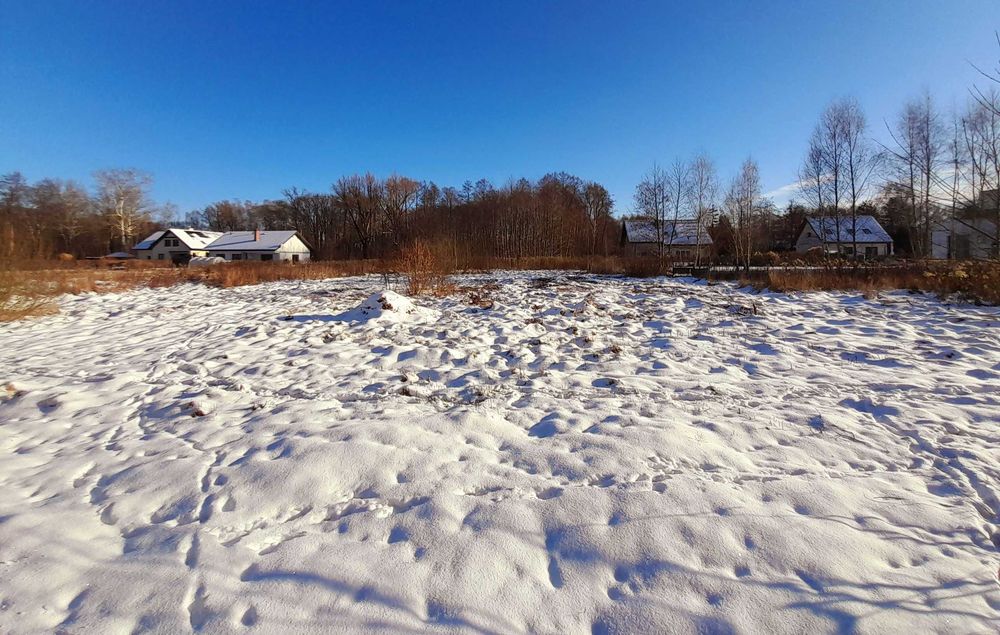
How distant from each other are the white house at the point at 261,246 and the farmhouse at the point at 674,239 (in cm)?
4092

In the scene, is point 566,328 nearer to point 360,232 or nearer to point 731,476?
point 731,476

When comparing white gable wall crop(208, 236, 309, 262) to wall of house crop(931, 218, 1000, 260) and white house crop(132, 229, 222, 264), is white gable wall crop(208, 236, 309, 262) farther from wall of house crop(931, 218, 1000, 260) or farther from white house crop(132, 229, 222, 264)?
wall of house crop(931, 218, 1000, 260)

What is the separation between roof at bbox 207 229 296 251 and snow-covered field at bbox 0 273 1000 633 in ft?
181

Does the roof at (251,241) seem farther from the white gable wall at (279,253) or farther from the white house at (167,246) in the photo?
the white house at (167,246)

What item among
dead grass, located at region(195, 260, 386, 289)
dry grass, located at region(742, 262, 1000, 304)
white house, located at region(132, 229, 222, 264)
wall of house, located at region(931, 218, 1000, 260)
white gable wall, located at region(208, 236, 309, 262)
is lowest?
dry grass, located at region(742, 262, 1000, 304)

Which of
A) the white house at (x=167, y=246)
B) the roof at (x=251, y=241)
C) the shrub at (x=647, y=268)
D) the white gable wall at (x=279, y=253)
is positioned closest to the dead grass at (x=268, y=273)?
the shrub at (x=647, y=268)

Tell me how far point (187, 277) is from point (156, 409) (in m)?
20.2

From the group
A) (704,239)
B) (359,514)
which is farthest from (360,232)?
(359,514)

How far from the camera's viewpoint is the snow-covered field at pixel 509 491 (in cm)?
185

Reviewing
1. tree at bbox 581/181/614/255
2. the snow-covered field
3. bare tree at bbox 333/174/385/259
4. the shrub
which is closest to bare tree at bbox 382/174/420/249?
bare tree at bbox 333/174/385/259

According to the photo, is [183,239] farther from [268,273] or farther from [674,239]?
[674,239]

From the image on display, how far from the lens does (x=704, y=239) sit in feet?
100

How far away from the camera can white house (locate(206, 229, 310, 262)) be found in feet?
175

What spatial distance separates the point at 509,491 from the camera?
8.66 feet
